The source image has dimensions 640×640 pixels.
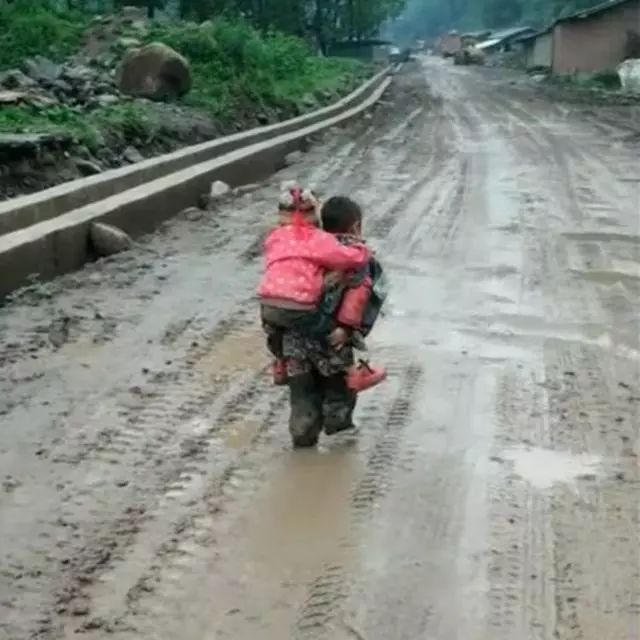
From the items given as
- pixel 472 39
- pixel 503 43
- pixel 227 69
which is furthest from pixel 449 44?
pixel 227 69

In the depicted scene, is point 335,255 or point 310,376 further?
point 310,376

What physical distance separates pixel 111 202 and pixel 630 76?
1411 inches

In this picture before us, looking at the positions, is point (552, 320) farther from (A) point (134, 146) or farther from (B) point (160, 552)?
(A) point (134, 146)

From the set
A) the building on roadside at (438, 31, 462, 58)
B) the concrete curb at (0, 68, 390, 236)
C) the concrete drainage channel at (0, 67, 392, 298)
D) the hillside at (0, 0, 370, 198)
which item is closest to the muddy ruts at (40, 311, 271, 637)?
the concrete drainage channel at (0, 67, 392, 298)

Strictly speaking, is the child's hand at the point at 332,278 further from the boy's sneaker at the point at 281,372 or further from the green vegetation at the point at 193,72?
the green vegetation at the point at 193,72

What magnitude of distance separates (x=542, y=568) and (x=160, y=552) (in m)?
1.32

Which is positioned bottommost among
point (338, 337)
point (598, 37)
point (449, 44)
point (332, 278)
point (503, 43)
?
point (449, 44)

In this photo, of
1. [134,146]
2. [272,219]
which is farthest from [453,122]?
[272,219]

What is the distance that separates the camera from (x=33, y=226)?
383 inches

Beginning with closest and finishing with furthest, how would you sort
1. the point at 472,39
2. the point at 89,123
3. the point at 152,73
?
1. the point at 89,123
2. the point at 152,73
3. the point at 472,39

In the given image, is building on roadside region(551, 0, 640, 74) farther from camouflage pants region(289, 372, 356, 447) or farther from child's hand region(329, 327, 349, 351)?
child's hand region(329, 327, 349, 351)

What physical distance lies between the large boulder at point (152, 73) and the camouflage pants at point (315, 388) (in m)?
14.8

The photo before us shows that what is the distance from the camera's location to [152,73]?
66.2 ft

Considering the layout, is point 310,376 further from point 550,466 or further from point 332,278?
point 550,466
